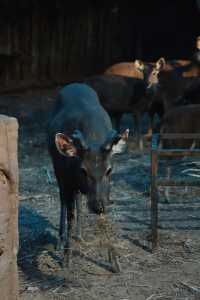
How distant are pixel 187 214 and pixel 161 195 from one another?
873mm

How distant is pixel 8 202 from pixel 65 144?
1.27 m

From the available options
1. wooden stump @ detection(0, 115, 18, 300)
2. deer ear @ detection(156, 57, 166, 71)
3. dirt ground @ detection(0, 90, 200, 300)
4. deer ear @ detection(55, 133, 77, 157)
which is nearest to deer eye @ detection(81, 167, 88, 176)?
deer ear @ detection(55, 133, 77, 157)

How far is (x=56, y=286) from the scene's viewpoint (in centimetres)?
589

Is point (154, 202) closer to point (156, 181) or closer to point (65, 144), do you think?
point (156, 181)

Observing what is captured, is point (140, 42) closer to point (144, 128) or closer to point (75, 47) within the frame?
point (75, 47)

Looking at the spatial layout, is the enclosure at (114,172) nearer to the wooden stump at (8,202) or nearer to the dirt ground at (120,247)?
the dirt ground at (120,247)

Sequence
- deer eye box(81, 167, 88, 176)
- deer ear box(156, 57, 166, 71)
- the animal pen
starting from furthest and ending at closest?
deer ear box(156, 57, 166, 71)
the animal pen
deer eye box(81, 167, 88, 176)

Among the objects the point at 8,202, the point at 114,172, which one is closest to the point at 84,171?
the point at 8,202

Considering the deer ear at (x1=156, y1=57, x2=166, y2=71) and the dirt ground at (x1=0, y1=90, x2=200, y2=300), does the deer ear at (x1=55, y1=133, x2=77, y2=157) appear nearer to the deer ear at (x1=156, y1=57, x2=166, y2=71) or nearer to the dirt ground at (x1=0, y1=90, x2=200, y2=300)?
the dirt ground at (x1=0, y1=90, x2=200, y2=300)

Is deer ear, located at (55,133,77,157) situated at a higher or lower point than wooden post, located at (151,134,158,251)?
higher

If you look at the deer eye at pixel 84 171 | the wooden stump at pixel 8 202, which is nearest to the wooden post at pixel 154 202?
the deer eye at pixel 84 171

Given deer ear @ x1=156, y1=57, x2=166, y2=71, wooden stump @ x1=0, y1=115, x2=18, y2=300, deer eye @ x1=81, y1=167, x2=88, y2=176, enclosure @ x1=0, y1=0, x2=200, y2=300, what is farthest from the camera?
deer ear @ x1=156, y1=57, x2=166, y2=71

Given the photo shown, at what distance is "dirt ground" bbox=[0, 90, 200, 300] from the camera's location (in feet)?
19.1

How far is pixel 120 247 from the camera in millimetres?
6824
